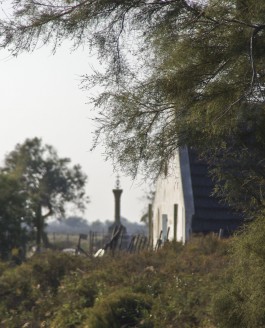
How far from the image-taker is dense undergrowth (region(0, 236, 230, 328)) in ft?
55.6

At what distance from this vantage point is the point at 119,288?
1903 centimetres

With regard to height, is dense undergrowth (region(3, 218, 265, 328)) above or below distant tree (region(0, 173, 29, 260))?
below

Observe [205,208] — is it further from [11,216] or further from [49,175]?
[49,175]

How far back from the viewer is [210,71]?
12.3 metres

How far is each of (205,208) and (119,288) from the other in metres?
10.8

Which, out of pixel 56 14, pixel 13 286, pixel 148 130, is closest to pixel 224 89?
pixel 148 130

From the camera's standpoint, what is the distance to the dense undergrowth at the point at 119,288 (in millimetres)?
16953

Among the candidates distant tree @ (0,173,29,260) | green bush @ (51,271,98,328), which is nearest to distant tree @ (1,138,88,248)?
distant tree @ (0,173,29,260)

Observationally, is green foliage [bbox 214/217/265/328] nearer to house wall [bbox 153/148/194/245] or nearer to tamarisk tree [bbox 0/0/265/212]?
tamarisk tree [bbox 0/0/265/212]

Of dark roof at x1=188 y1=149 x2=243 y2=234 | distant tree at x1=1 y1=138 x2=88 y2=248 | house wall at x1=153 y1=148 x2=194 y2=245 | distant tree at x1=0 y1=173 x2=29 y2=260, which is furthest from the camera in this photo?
distant tree at x1=1 y1=138 x2=88 y2=248

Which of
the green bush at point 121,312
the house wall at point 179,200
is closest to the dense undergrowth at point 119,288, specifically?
the green bush at point 121,312

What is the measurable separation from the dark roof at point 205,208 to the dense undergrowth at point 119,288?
478cm

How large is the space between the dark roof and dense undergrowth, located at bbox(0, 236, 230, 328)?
15.7 feet

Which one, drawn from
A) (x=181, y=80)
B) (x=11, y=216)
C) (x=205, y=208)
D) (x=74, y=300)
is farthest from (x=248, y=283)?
(x=11, y=216)
